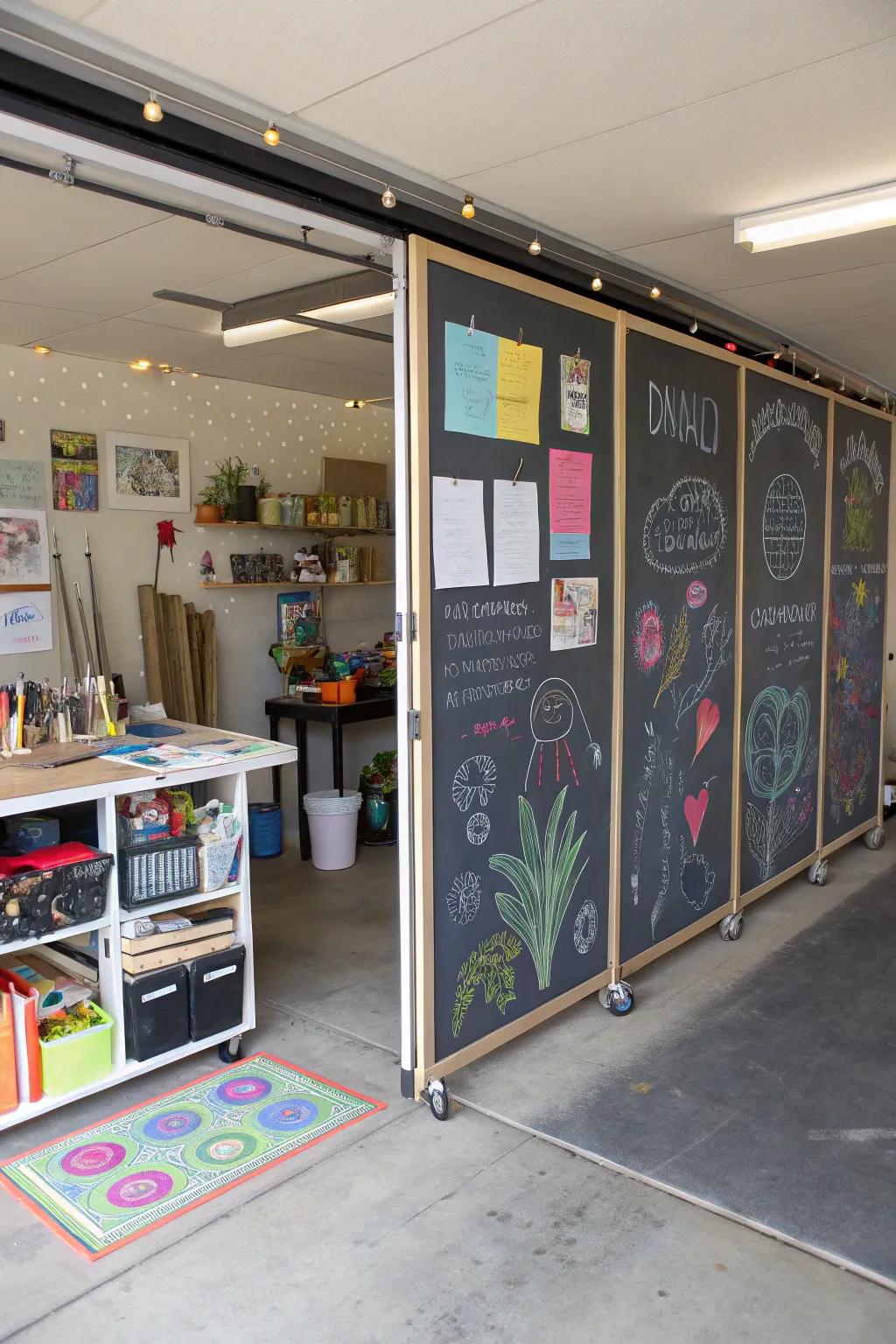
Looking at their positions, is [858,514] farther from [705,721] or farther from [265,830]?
[265,830]

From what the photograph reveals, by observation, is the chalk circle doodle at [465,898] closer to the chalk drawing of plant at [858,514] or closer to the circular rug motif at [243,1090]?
the circular rug motif at [243,1090]

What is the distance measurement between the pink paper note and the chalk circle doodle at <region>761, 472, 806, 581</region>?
1404mm

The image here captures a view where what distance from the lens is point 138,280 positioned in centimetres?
352

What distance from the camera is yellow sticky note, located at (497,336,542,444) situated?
3062mm

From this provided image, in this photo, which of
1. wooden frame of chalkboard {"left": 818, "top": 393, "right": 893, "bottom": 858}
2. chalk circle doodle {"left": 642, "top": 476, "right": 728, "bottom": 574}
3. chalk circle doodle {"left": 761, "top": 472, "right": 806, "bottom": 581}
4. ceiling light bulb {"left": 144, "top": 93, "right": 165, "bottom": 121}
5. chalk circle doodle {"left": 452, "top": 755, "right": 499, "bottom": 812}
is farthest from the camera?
wooden frame of chalkboard {"left": 818, "top": 393, "right": 893, "bottom": 858}

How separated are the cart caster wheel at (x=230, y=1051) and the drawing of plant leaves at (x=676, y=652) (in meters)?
1.86

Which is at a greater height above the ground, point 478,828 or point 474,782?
point 474,782

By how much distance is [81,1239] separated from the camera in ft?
8.09

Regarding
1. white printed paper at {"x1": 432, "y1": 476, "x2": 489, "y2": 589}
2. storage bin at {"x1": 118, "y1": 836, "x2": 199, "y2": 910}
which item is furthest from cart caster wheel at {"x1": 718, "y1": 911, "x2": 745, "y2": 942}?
storage bin at {"x1": 118, "y1": 836, "x2": 199, "y2": 910}

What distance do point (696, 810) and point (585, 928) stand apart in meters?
0.83

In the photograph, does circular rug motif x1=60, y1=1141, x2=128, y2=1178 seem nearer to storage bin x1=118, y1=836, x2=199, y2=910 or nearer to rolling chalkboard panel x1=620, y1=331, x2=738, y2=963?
storage bin x1=118, y1=836, x2=199, y2=910

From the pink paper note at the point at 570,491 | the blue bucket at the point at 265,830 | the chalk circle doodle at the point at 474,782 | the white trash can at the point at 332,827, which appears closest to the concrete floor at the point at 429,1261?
the chalk circle doodle at the point at 474,782

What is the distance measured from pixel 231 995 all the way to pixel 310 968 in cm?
84

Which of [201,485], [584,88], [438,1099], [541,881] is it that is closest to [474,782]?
[541,881]
